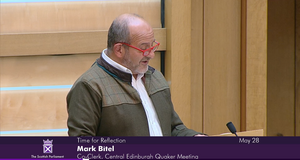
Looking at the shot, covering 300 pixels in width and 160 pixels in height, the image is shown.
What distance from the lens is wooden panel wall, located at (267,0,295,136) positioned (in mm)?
4102

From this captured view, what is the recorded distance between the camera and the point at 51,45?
3.18m

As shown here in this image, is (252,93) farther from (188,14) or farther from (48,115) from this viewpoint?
(48,115)

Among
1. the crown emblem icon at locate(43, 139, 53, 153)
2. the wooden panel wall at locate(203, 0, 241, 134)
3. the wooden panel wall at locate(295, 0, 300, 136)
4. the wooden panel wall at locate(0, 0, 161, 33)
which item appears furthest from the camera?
the wooden panel wall at locate(295, 0, 300, 136)

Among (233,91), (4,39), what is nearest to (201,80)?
(233,91)

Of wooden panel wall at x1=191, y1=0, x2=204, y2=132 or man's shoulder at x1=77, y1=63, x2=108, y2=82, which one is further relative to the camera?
wooden panel wall at x1=191, y1=0, x2=204, y2=132

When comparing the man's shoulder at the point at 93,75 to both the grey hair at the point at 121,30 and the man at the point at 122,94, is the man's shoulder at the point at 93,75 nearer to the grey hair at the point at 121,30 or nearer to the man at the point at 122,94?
the man at the point at 122,94

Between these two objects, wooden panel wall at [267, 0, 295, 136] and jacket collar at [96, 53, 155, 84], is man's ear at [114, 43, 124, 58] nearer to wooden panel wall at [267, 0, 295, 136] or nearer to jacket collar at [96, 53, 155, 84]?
jacket collar at [96, 53, 155, 84]

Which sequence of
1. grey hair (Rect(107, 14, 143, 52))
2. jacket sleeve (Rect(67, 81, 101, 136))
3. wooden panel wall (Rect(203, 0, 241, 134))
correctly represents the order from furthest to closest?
wooden panel wall (Rect(203, 0, 241, 134))
grey hair (Rect(107, 14, 143, 52))
jacket sleeve (Rect(67, 81, 101, 136))

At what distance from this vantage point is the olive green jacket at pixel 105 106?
2.17 m

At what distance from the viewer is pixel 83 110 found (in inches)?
85.5

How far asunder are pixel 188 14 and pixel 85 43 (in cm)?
76

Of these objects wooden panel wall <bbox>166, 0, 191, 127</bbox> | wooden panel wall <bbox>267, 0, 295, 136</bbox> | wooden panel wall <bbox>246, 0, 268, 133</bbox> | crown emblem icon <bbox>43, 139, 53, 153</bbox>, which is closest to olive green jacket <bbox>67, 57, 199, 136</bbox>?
crown emblem icon <bbox>43, 139, 53, 153</bbox>

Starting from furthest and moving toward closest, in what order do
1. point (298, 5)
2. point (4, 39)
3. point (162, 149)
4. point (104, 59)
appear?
point (298, 5), point (4, 39), point (104, 59), point (162, 149)

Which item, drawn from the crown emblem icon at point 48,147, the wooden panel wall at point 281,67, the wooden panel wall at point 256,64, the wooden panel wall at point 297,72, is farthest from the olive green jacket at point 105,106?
the wooden panel wall at point 297,72
